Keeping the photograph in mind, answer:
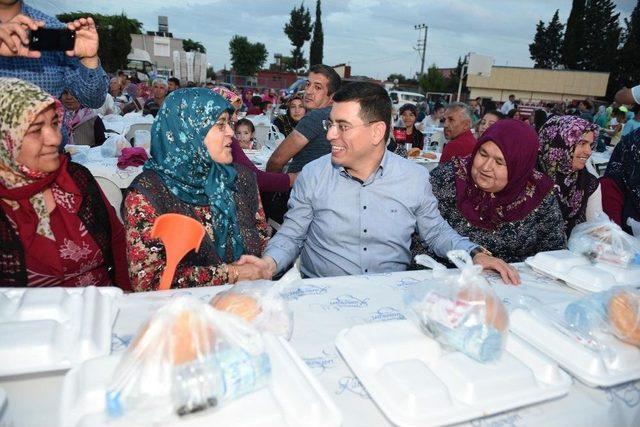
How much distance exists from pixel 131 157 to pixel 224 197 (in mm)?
2664

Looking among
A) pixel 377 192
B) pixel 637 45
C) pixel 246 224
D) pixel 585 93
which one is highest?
pixel 637 45

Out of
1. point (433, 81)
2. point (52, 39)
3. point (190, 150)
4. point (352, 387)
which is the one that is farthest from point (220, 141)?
point (433, 81)

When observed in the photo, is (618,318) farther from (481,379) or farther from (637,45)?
(637,45)

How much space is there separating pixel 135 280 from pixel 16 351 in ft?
3.02

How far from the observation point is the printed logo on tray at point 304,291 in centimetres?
157

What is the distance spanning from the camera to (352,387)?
106cm

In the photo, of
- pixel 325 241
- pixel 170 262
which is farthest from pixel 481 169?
pixel 170 262

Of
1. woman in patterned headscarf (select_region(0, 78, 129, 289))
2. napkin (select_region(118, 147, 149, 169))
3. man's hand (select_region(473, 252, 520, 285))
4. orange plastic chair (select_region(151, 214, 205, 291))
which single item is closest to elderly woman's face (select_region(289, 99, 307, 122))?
napkin (select_region(118, 147, 149, 169))

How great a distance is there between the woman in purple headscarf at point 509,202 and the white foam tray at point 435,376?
64.1 inches

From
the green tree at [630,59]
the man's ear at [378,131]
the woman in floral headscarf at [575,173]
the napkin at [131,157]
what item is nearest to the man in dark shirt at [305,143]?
the napkin at [131,157]

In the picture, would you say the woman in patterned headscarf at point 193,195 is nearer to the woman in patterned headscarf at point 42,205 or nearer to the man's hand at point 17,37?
the woman in patterned headscarf at point 42,205

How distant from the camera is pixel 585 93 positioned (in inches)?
1572

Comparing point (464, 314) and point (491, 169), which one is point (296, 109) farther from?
point (464, 314)

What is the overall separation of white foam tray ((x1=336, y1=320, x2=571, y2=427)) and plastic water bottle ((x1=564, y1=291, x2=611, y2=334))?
0.33m
